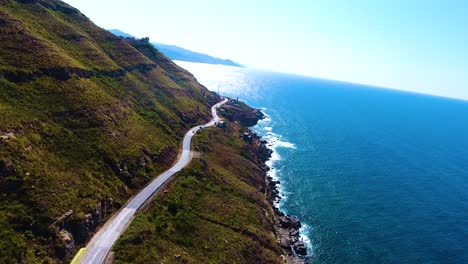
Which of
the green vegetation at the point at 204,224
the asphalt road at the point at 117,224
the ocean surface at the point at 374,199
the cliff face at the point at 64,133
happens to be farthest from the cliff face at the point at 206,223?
the ocean surface at the point at 374,199

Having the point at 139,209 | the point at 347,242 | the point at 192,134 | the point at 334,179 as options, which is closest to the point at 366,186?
the point at 334,179

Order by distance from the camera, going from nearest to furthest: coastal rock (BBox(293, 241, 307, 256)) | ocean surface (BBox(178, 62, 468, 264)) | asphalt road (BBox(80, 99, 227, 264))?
asphalt road (BBox(80, 99, 227, 264)) < coastal rock (BBox(293, 241, 307, 256)) < ocean surface (BBox(178, 62, 468, 264))

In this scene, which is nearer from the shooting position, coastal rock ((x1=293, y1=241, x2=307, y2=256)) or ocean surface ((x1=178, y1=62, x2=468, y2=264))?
coastal rock ((x1=293, y1=241, x2=307, y2=256))

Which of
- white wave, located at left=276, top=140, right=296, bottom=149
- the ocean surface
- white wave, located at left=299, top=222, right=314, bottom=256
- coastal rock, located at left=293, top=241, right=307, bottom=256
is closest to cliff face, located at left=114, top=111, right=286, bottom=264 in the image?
coastal rock, located at left=293, top=241, right=307, bottom=256

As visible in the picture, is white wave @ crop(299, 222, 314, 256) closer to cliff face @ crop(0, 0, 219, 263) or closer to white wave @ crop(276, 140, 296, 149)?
cliff face @ crop(0, 0, 219, 263)

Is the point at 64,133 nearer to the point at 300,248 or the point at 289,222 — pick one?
the point at 289,222

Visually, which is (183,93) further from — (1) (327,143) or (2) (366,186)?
(2) (366,186)

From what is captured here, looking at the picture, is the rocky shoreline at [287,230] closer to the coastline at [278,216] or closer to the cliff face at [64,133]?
the coastline at [278,216]
